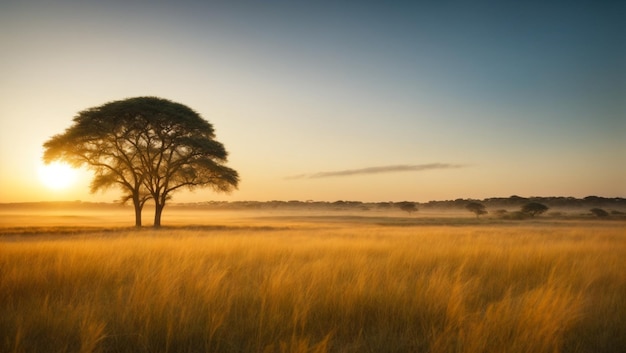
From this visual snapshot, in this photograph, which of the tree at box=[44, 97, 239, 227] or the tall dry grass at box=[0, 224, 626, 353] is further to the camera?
the tree at box=[44, 97, 239, 227]

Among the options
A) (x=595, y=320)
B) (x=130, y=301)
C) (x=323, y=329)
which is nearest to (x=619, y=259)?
(x=595, y=320)

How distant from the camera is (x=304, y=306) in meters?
4.02

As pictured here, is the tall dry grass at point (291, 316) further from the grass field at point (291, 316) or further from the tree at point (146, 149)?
the tree at point (146, 149)

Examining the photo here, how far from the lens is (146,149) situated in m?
29.2

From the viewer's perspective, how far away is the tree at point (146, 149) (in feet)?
89.3

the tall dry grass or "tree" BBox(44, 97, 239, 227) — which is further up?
"tree" BBox(44, 97, 239, 227)

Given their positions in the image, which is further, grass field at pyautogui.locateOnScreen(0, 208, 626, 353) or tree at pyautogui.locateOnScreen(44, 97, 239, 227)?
tree at pyautogui.locateOnScreen(44, 97, 239, 227)

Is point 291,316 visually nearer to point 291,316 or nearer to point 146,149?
point 291,316

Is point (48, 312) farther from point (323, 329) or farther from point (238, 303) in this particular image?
point (323, 329)

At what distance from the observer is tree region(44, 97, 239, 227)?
27.2 meters

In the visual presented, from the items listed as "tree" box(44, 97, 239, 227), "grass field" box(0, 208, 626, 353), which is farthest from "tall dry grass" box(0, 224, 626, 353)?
"tree" box(44, 97, 239, 227)

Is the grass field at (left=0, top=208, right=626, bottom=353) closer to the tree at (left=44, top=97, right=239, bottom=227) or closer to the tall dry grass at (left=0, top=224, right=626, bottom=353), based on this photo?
the tall dry grass at (left=0, top=224, right=626, bottom=353)

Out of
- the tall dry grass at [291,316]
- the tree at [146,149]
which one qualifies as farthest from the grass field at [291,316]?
the tree at [146,149]

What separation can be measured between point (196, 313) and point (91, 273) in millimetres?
3690
